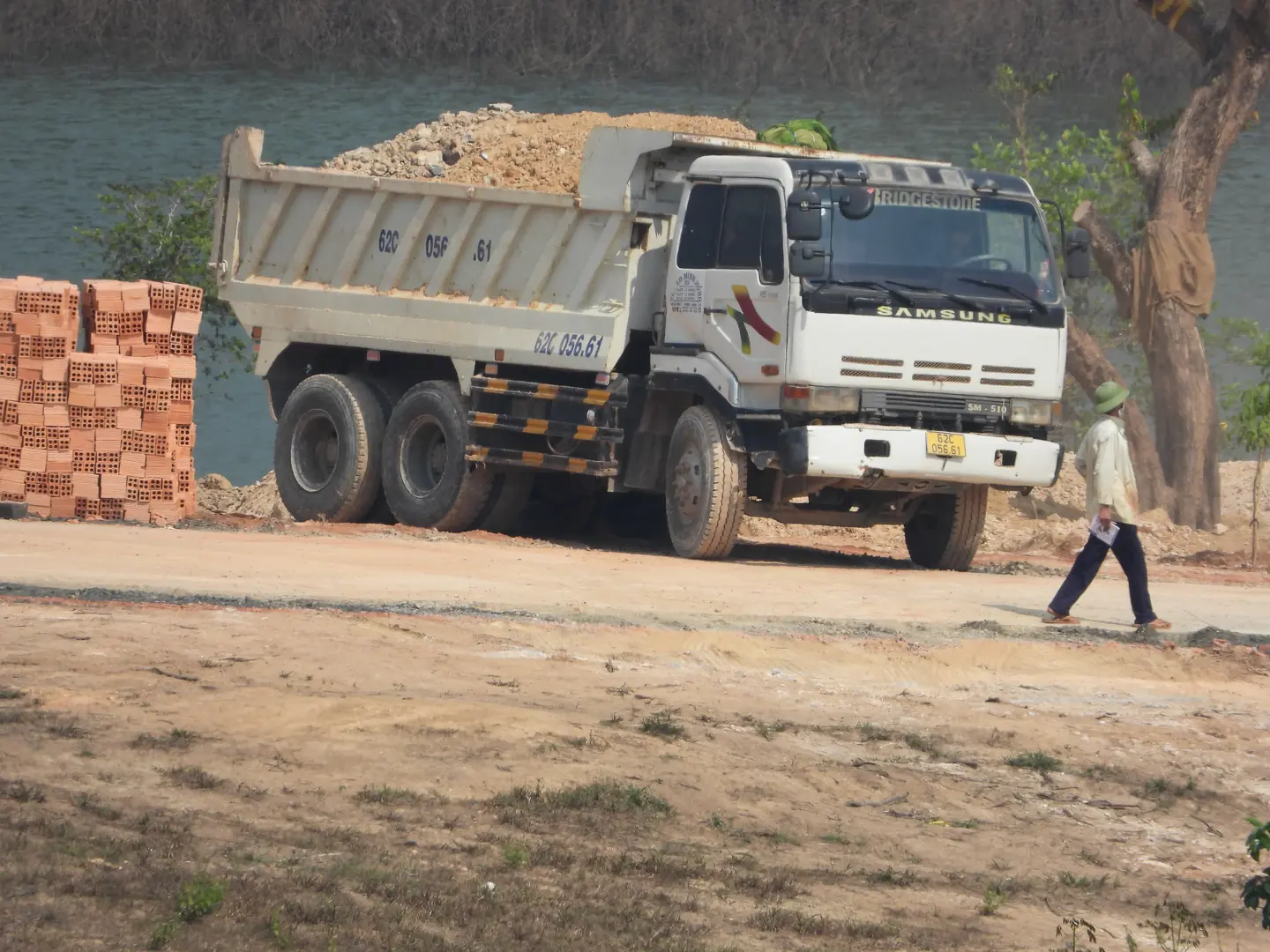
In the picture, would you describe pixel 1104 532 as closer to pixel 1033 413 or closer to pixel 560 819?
pixel 1033 413

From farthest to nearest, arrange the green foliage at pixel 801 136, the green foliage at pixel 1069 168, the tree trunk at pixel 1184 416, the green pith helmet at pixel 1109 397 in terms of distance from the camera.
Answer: the green foliage at pixel 1069 168, the tree trunk at pixel 1184 416, the green foliage at pixel 801 136, the green pith helmet at pixel 1109 397

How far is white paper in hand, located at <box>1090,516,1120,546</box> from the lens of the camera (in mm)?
11602

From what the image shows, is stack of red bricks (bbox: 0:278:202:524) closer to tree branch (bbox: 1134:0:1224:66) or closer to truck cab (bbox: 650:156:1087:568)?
truck cab (bbox: 650:156:1087:568)

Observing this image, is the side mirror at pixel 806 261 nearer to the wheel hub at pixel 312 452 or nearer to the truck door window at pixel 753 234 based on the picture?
the truck door window at pixel 753 234

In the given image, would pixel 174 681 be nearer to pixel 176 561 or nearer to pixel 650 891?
pixel 650 891

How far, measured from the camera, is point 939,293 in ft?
44.8

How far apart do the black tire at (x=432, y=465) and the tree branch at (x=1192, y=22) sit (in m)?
10.4

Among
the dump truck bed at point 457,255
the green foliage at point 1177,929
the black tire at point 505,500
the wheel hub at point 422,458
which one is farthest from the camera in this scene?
the wheel hub at point 422,458

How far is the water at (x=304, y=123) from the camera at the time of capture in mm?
29438

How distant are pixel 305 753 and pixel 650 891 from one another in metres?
1.72

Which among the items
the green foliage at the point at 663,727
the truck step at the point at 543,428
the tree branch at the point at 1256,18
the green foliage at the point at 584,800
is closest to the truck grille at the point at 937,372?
the truck step at the point at 543,428

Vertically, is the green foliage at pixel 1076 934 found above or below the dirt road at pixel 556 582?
below

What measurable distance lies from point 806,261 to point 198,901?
858 cm

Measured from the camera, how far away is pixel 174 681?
8.27m
